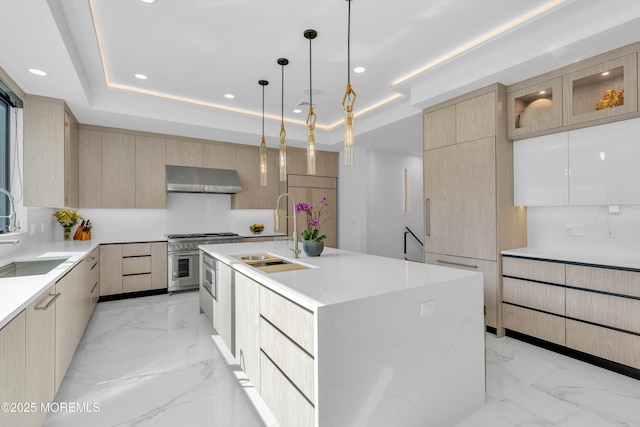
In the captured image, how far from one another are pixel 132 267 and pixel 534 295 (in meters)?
4.95

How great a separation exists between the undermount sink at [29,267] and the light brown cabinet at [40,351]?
0.63 metres

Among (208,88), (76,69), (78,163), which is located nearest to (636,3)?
(208,88)

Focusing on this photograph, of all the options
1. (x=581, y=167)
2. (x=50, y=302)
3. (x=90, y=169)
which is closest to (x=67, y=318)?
(x=50, y=302)

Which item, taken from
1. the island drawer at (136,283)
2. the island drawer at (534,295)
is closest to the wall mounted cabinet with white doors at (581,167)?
the island drawer at (534,295)

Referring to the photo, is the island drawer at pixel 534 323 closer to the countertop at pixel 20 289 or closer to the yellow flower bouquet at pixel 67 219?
the countertop at pixel 20 289

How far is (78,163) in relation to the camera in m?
4.40

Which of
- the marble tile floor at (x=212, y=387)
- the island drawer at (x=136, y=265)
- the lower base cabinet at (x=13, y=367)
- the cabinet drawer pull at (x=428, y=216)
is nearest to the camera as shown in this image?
the lower base cabinet at (x=13, y=367)

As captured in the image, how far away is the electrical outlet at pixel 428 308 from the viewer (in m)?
1.68

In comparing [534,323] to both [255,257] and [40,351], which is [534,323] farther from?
[40,351]

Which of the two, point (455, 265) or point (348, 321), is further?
point (455, 265)

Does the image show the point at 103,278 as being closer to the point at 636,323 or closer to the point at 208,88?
the point at 208,88

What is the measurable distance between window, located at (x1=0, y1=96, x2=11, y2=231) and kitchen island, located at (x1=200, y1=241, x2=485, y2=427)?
282cm

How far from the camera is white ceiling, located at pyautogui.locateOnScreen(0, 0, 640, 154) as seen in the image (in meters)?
2.36

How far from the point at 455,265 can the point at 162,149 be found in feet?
14.8
